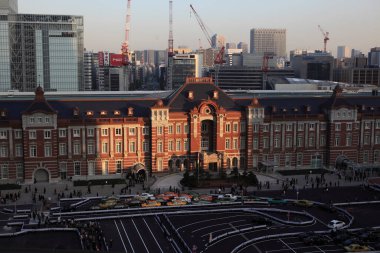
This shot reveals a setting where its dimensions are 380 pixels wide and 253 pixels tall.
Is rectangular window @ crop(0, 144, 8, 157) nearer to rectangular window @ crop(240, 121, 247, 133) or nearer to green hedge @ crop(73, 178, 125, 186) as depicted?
green hedge @ crop(73, 178, 125, 186)

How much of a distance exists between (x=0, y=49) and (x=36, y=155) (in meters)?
98.2

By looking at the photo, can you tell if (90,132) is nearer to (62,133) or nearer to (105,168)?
(62,133)

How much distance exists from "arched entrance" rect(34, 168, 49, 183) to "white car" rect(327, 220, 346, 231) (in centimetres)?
4197

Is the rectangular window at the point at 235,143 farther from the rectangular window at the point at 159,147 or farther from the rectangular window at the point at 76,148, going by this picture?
the rectangular window at the point at 76,148

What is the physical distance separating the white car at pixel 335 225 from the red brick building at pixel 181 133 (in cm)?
2838

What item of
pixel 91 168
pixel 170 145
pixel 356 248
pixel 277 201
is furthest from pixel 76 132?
pixel 356 248

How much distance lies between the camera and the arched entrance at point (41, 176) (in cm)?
7512

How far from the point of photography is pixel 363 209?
2452 inches

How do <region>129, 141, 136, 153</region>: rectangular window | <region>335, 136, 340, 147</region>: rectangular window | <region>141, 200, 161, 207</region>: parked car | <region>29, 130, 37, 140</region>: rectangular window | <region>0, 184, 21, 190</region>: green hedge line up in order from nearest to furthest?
<region>141, 200, 161, 207</region>: parked car < <region>0, 184, 21, 190</region>: green hedge < <region>29, 130, 37, 140</region>: rectangular window < <region>129, 141, 136, 153</region>: rectangular window < <region>335, 136, 340, 147</region>: rectangular window

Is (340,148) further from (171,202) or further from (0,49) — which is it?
(0,49)

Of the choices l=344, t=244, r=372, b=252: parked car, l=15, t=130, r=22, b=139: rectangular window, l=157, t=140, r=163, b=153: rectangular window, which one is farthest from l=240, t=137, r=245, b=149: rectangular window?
l=344, t=244, r=372, b=252: parked car

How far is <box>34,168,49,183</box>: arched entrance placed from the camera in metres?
75.1

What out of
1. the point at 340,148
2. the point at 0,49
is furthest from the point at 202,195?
the point at 0,49

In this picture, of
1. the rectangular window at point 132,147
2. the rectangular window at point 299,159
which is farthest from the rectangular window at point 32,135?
the rectangular window at point 299,159
